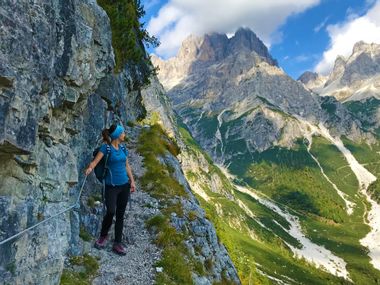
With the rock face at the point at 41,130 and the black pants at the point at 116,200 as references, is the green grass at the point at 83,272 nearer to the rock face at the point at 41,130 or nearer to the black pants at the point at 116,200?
the rock face at the point at 41,130

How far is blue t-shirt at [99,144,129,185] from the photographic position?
17547mm

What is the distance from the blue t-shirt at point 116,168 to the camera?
57.6 ft

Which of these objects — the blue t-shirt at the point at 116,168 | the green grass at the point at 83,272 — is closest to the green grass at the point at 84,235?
the green grass at the point at 83,272

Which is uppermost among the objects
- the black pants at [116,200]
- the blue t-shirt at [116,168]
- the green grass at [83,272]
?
the blue t-shirt at [116,168]

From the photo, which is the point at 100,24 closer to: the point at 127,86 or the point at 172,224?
the point at 172,224

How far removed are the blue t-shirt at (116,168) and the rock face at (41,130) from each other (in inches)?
84.4

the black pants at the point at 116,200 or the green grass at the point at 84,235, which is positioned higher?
the black pants at the point at 116,200

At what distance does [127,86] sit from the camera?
50.2 meters

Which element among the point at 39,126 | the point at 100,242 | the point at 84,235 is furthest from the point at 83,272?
the point at 39,126

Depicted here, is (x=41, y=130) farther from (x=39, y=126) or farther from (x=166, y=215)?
(x=166, y=215)

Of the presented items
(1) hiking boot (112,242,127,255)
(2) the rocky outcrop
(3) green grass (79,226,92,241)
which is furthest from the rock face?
(1) hiking boot (112,242,127,255)

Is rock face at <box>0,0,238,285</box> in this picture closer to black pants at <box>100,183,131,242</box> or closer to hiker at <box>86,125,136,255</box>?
black pants at <box>100,183,131,242</box>

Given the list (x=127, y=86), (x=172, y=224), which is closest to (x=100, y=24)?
(x=172, y=224)

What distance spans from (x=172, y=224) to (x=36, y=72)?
49.6ft
